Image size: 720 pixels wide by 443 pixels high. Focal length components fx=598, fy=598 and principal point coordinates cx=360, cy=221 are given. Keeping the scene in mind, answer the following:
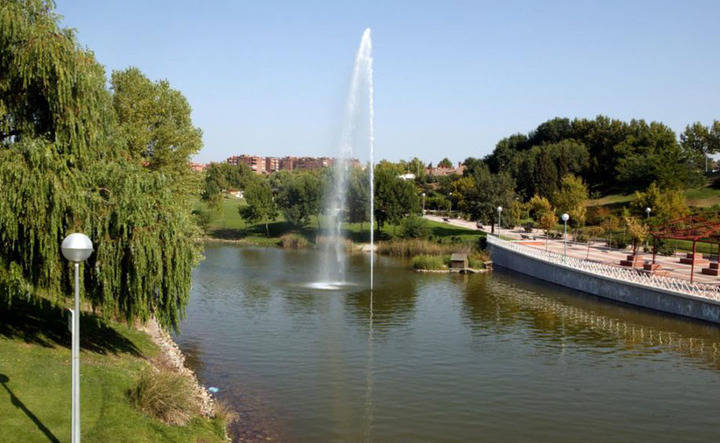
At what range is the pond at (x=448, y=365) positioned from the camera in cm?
1805

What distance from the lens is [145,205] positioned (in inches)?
693

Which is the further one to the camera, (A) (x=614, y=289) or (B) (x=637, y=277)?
(A) (x=614, y=289)

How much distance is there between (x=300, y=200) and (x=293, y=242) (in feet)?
26.2

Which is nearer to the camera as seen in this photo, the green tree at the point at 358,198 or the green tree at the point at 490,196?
the green tree at the point at 490,196

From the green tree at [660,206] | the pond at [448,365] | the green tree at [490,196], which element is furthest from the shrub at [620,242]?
the pond at [448,365]

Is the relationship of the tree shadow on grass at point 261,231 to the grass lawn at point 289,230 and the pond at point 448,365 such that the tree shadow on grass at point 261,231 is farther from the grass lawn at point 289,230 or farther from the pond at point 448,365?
the pond at point 448,365

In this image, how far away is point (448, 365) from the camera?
2395 cm

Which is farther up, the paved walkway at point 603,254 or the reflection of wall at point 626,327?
the paved walkway at point 603,254

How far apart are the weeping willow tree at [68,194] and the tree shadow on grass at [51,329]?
137cm

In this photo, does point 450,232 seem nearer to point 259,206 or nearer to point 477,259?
point 477,259

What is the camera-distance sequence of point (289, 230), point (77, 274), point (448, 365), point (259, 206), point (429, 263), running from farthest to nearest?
point (289, 230), point (259, 206), point (429, 263), point (448, 365), point (77, 274)

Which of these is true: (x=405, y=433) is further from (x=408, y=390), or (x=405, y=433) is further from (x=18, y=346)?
(x=18, y=346)

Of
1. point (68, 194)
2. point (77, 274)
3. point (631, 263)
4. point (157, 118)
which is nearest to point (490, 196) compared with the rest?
point (631, 263)

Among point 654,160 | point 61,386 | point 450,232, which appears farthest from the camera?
point 654,160
